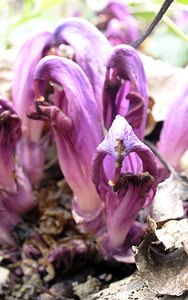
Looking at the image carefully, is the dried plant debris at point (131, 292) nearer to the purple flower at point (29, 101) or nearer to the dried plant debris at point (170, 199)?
the dried plant debris at point (170, 199)

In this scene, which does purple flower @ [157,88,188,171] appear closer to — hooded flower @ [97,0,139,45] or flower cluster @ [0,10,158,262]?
flower cluster @ [0,10,158,262]

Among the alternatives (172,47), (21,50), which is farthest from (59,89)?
(172,47)

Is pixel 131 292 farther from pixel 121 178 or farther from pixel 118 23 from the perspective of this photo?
pixel 118 23

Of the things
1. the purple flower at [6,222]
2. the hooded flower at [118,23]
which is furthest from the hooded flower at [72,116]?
Answer: the hooded flower at [118,23]

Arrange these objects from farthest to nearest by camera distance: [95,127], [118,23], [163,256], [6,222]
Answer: [118,23] → [6,222] → [95,127] → [163,256]

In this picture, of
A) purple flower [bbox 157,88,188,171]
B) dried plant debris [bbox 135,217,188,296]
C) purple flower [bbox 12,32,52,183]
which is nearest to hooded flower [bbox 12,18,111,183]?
purple flower [bbox 12,32,52,183]

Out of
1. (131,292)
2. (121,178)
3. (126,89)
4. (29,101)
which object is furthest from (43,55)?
(131,292)

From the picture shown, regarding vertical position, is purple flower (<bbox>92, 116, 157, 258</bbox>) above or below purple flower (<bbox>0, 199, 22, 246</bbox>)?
above
